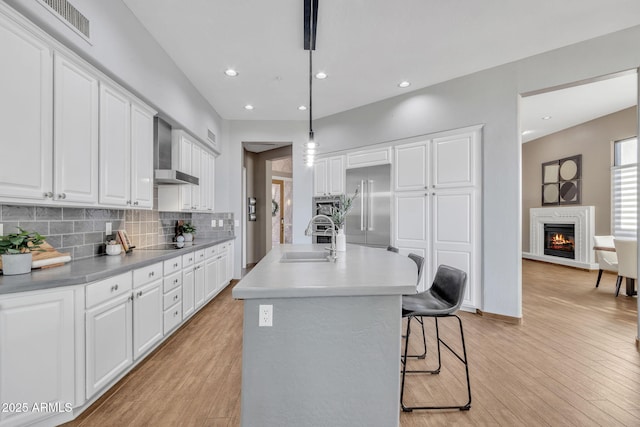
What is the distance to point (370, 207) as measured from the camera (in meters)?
4.64

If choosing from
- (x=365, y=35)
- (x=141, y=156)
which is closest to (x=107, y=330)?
(x=141, y=156)

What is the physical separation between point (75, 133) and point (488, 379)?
350 cm

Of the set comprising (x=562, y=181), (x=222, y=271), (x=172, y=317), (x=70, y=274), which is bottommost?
(x=172, y=317)

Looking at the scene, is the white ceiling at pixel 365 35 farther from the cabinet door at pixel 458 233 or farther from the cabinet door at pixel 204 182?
the cabinet door at pixel 458 233

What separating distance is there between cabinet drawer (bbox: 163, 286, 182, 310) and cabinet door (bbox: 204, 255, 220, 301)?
77 centimetres

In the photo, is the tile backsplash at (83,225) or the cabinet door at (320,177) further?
the cabinet door at (320,177)

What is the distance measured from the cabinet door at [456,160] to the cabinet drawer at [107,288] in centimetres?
365

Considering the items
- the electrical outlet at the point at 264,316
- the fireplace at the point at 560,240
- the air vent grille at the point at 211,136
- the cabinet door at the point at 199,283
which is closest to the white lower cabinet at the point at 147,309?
the cabinet door at the point at 199,283

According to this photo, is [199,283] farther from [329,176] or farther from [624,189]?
[624,189]

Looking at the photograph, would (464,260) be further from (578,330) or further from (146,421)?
(146,421)

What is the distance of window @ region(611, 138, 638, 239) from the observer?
5.52 m

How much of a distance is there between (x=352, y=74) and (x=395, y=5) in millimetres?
1255

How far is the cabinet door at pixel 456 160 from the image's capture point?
370cm

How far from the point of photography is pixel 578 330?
3.17m
